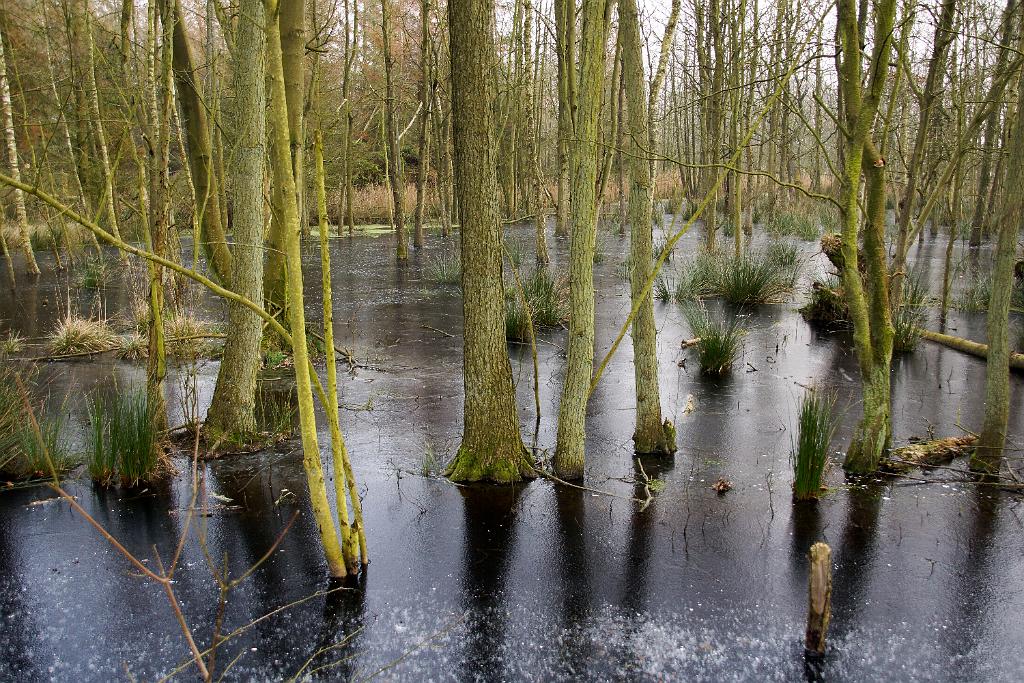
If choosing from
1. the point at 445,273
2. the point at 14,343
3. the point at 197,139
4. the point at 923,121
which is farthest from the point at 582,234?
the point at 445,273

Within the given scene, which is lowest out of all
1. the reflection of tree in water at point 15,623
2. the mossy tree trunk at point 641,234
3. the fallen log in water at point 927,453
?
the reflection of tree in water at point 15,623

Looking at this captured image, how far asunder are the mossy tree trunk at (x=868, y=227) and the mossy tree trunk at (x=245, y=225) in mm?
3464

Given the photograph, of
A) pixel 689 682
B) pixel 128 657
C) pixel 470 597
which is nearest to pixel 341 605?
pixel 470 597

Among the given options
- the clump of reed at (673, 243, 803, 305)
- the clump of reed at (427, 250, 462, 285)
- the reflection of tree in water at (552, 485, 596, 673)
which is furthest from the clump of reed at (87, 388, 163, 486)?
the clump of reed at (427, 250, 462, 285)

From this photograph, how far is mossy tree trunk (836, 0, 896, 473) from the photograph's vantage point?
4170mm

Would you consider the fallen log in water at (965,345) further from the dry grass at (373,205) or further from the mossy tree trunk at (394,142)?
the dry grass at (373,205)

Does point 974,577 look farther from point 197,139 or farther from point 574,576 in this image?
point 197,139

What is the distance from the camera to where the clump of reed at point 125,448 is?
15.5 feet

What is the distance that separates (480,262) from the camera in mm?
4383

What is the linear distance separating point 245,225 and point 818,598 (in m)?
3.94

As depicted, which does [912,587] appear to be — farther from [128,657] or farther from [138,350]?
[138,350]

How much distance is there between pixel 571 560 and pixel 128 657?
6.61 ft

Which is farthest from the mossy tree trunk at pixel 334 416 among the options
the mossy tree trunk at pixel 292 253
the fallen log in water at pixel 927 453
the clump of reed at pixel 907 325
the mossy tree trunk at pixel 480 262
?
the clump of reed at pixel 907 325

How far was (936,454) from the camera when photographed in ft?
16.8
